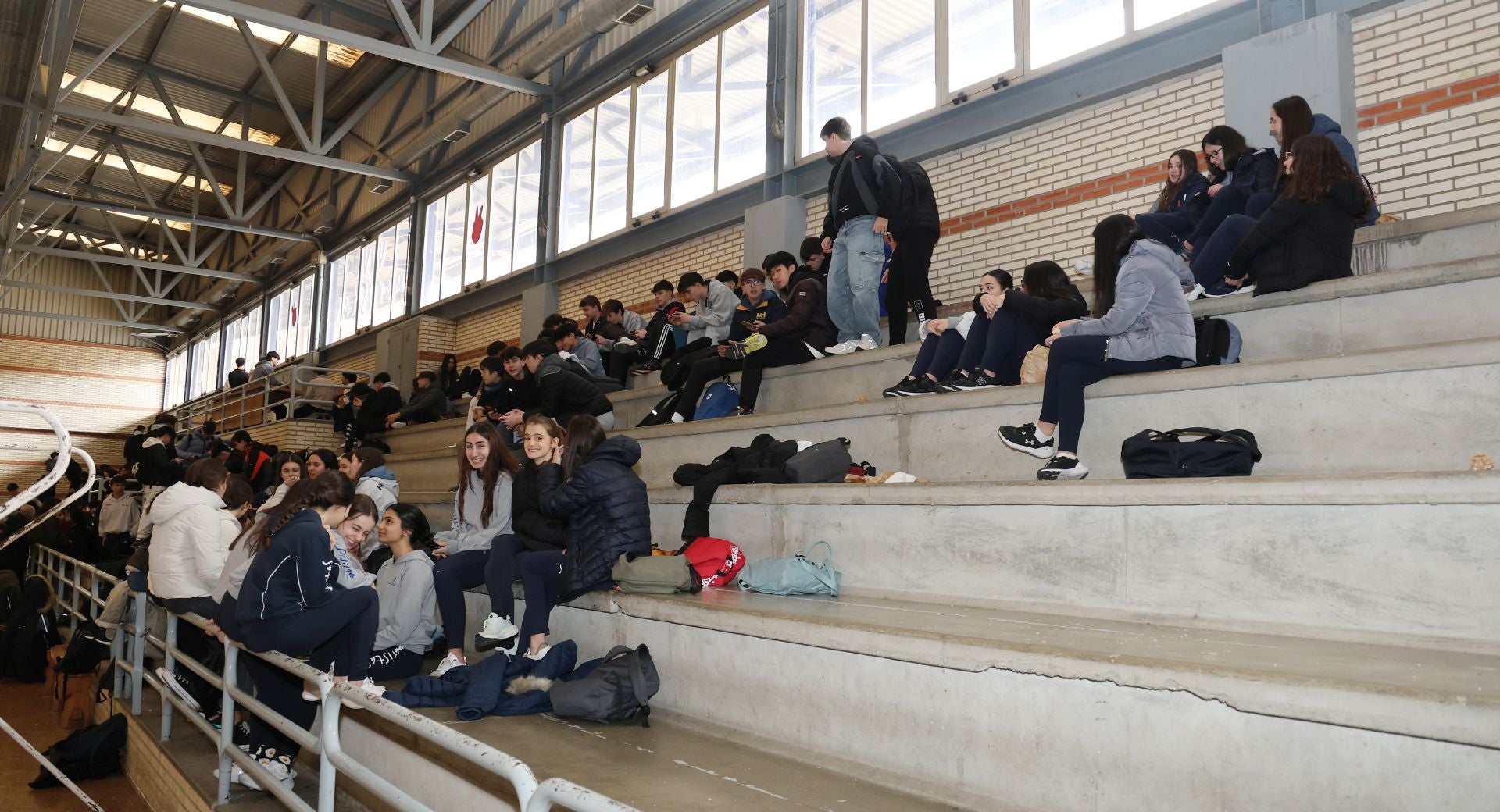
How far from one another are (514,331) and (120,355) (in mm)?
24624

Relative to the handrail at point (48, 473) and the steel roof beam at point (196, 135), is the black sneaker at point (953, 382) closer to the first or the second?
the handrail at point (48, 473)

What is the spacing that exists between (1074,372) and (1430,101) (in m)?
3.91

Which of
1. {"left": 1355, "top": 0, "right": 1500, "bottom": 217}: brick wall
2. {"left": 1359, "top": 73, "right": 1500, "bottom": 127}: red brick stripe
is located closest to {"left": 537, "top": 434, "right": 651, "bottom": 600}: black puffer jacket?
{"left": 1355, "top": 0, "right": 1500, "bottom": 217}: brick wall

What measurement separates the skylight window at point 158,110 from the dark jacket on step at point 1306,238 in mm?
19849

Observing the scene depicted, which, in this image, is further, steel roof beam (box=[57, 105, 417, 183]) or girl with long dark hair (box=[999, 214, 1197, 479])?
steel roof beam (box=[57, 105, 417, 183])

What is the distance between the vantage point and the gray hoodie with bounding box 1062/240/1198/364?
4.21 m

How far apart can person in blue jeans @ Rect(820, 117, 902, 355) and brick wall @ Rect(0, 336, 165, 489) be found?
29.0 m

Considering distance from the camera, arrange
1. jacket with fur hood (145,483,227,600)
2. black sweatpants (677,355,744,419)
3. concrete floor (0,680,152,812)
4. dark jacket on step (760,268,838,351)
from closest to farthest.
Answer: jacket with fur hood (145,483,227,600) → concrete floor (0,680,152,812) → dark jacket on step (760,268,838,351) → black sweatpants (677,355,744,419)

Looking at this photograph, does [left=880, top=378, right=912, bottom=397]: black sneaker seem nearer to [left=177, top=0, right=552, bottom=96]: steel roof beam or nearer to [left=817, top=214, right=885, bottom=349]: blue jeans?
[left=817, top=214, right=885, bottom=349]: blue jeans

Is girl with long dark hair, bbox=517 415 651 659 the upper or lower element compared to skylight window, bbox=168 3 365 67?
lower

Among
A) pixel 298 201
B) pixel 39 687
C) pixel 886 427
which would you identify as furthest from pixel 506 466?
pixel 298 201

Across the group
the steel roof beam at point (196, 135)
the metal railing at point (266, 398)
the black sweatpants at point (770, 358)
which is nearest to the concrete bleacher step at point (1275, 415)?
the black sweatpants at point (770, 358)

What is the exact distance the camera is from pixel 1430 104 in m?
6.00

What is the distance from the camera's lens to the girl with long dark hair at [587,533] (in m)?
4.31
